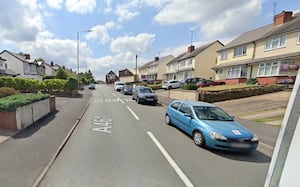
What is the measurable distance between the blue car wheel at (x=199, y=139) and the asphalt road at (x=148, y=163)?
0.61ft

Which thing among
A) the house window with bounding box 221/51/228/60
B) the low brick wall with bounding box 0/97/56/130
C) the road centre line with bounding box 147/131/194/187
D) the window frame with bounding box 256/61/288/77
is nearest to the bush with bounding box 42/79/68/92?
the low brick wall with bounding box 0/97/56/130

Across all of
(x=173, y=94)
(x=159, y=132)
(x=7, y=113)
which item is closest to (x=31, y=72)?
(x=173, y=94)

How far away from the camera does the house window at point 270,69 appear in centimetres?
2098

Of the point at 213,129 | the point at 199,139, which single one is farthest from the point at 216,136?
the point at 199,139

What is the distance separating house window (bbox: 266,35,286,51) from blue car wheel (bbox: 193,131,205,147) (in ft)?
69.4

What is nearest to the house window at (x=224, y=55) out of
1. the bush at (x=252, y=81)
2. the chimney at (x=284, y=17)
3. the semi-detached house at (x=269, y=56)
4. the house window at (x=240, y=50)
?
the semi-detached house at (x=269, y=56)

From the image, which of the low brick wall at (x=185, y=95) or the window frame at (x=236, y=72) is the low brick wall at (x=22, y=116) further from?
the window frame at (x=236, y=72)

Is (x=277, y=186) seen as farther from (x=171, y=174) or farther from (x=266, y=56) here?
(x=266, y=56)

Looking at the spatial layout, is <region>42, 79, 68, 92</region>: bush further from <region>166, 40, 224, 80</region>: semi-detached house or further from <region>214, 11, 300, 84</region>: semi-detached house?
<region>166, 40, 224, 80</region>: semi-detached house

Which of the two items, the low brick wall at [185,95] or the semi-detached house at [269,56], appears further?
the semi-detached house at [269,56]

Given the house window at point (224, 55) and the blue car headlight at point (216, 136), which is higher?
the house window at point (224, 55)

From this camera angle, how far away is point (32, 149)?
5.57m

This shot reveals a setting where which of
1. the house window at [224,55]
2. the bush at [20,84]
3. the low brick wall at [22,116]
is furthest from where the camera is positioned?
the house window at [224,55]

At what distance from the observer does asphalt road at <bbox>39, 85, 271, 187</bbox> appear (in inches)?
160
